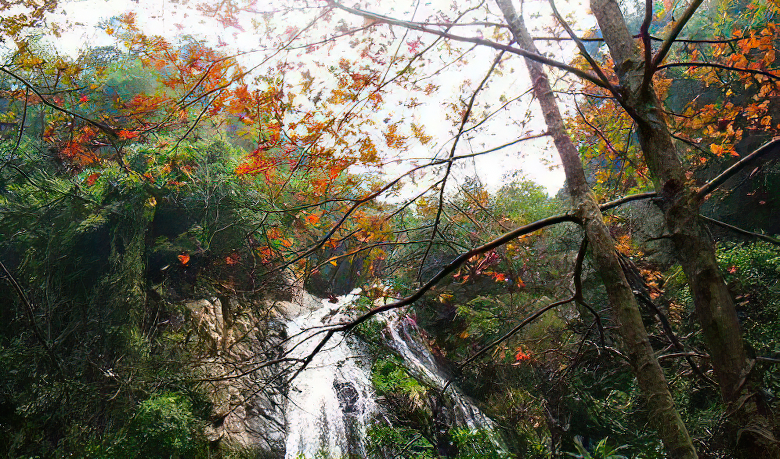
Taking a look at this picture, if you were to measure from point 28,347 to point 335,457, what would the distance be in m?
4.56

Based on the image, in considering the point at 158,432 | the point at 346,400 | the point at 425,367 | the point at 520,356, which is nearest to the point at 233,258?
the point at 158,432

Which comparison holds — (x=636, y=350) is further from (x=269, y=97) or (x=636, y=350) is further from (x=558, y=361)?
(x=558, y=361)

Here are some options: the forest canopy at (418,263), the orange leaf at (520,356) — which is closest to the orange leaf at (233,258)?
the forest canopy at (418,263)

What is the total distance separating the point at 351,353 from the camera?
20.2 feet

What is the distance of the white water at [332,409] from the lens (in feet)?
15.1

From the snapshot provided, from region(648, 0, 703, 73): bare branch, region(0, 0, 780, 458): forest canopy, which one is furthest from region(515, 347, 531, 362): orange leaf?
region(648, 0, 703, 73): bare branch

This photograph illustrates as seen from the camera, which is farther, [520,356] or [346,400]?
[520,356]

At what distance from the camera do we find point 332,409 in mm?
5035

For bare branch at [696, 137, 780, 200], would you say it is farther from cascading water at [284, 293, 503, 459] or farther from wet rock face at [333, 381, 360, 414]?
wet rock face at [333, 381, 360, 414]

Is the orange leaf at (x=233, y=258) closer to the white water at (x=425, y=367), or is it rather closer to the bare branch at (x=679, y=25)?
the white water at (x=425, y=367)

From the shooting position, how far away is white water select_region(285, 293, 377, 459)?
15.1 feet

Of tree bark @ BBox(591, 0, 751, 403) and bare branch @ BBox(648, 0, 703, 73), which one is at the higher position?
bare branch @ BBox(648, 0, 703, 73)

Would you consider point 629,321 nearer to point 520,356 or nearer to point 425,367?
point 520,356

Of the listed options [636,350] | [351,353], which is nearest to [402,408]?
[351,353]
